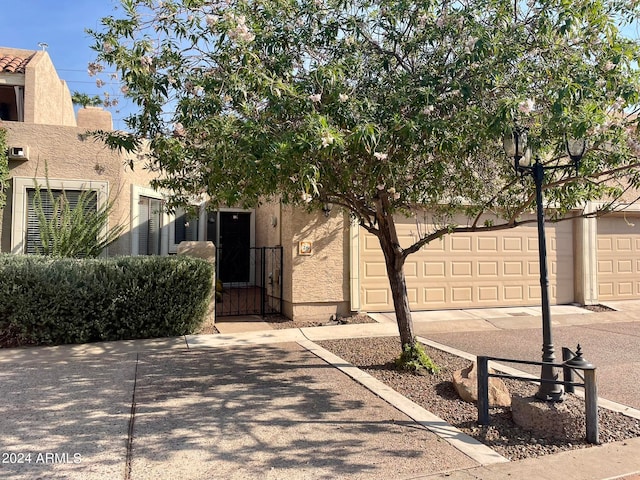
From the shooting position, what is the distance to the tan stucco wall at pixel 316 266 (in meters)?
9.42

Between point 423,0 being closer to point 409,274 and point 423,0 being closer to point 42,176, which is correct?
point 409,274

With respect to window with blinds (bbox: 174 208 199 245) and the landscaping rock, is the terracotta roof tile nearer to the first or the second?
window with blinds (bbox: 174 208 199 245)

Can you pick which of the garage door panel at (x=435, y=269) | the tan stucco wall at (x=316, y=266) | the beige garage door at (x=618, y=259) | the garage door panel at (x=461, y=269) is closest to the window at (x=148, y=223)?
the tan stucco wall at (x=316, y=266)

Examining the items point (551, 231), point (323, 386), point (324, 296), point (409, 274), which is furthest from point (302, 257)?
point (551, 231)

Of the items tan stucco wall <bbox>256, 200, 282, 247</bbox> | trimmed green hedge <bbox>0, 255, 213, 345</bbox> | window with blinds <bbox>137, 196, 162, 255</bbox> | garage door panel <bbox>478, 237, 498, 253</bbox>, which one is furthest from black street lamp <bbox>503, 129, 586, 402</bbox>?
window with blinds <bbox>137, 196, 162, 255</bbox>

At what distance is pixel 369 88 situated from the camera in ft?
18.2

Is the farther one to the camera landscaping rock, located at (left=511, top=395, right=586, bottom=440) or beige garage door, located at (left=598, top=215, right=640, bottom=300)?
beige garage door, located at (left=598, top=215, right=640, bottom=300)

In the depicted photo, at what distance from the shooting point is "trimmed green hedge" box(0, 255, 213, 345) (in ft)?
23.5

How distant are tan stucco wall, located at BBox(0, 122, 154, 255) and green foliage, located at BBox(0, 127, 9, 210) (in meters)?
0.16

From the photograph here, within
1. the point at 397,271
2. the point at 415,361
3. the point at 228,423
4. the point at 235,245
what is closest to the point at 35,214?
the point at 235,245

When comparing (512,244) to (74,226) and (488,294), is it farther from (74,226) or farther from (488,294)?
(74,226)

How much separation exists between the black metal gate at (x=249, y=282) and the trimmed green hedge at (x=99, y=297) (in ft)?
6.59

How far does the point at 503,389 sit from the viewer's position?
5012 mm

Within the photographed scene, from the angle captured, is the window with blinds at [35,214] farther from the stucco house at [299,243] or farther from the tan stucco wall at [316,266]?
the tan stucco wall at [316,266]
